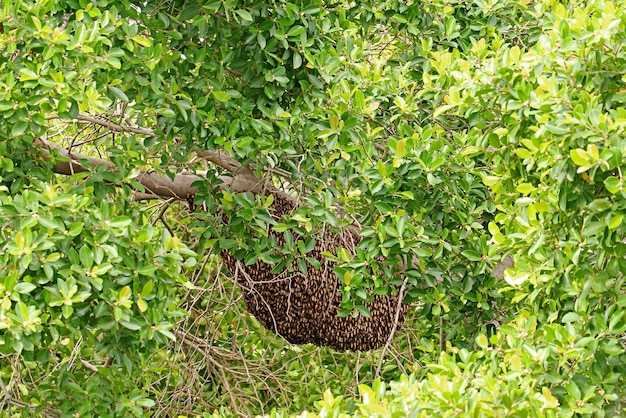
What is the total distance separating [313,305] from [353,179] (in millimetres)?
984

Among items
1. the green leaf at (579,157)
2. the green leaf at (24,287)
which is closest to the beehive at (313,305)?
the green leaf at (24,287)

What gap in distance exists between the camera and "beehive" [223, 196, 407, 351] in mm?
5000

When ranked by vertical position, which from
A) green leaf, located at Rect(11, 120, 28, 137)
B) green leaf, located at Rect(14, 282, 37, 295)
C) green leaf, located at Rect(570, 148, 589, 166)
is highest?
green leaf, located at Rect(570, 148, 589, 166)

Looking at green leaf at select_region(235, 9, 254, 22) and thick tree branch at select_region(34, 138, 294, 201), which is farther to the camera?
thick tree branch at select_region(34, 138, 294, 201)

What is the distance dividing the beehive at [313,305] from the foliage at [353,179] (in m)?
0.30

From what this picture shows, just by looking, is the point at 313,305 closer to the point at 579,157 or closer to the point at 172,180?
the point at 172,180

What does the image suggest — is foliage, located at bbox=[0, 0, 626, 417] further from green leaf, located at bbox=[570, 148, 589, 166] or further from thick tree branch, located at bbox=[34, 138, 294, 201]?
thick tree branch, located at bbox=[34, 138, 294, 201]

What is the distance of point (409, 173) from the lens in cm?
425

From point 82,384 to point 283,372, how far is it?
9.54 ft


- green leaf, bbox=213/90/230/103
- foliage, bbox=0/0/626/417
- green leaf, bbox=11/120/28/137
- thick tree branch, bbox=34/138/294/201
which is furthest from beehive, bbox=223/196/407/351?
green leaf, bbox=11/120/28/137

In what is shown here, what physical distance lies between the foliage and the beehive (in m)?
0.30

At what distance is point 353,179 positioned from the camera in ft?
14.3

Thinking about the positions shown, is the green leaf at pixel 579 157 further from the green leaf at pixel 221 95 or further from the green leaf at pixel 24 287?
the green leaf at pixel 221 95

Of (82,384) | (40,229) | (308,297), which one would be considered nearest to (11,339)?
(40,229)
